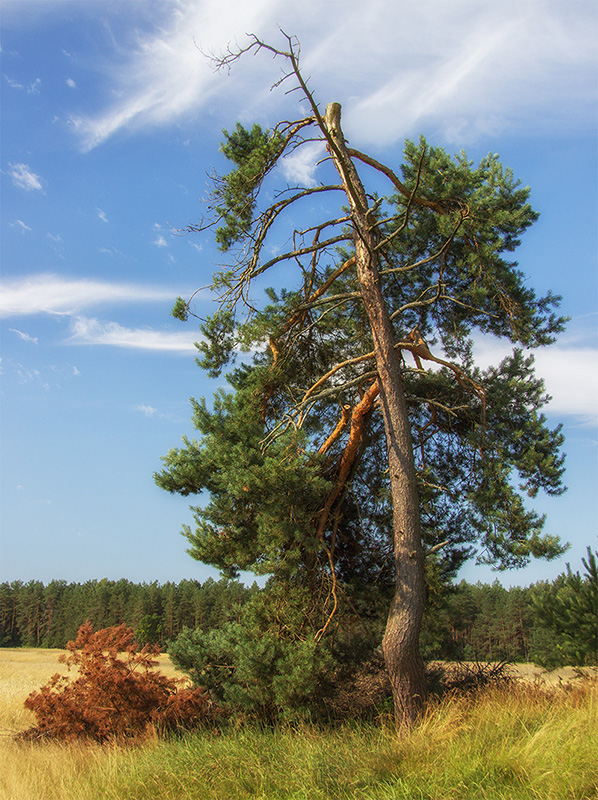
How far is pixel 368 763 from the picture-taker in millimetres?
5793

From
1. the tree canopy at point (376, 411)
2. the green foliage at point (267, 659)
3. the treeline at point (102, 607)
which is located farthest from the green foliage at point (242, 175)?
the treeline at point (102, 607)

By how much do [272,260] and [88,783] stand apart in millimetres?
8306

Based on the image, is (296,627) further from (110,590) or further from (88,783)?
(110,590)

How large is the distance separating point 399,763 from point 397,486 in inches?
154

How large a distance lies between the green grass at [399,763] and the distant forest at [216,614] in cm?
167

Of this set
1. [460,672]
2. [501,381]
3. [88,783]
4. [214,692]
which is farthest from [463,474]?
[88,783]

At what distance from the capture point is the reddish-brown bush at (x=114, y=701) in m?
9.40

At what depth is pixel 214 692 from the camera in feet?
33.8

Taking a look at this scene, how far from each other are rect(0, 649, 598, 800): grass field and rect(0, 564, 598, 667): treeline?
41.7 inches

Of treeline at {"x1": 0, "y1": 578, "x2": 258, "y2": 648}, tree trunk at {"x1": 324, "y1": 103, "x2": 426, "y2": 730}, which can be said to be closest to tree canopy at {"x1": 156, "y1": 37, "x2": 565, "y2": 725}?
tree trunk at {"x1": 324, "y1": 103, "x2": 426, "y2": 730}

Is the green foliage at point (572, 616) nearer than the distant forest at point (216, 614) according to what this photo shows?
Yes

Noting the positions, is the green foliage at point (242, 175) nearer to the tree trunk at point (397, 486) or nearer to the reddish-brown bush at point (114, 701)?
the tree trunk at point (397, 486)

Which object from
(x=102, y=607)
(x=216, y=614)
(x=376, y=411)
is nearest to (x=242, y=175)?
(x=376, y=411)

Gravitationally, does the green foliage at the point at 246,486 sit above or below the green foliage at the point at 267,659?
above
